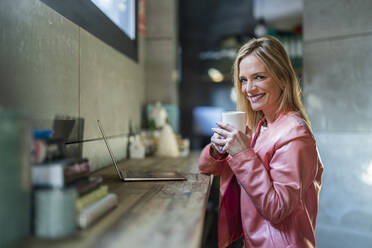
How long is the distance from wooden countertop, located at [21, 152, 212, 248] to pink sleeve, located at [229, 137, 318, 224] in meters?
0.17

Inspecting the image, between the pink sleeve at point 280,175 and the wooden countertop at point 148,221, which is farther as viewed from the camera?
the pink sleeve at point 280,175

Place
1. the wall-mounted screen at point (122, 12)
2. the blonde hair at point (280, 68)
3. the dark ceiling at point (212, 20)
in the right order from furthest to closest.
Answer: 1. the dark ceiling at point (212, 20)
2. the wall-mounted screen at point (122, 12)
3. the blonde hair at point (280, 68)

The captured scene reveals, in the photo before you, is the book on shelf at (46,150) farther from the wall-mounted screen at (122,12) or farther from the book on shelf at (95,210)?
the wall-mounted screen at (122,12)

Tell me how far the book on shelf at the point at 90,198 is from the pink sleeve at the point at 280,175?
456mm

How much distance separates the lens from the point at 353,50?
2.11 metres

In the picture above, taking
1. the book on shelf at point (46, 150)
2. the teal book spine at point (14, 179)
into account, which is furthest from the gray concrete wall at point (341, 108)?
the teal book spine at point (14, 179)

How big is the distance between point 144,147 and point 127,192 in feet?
3.80

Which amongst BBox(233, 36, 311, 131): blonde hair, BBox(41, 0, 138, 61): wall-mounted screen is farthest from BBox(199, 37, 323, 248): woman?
BBox(41, 0, 138, 61): wall-mounted screen

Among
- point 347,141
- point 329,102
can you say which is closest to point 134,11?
point 329,102

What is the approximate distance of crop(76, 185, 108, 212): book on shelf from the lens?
650 millimetres

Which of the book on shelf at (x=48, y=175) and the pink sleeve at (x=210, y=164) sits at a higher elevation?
the book on shelf at (x=48, y=175)

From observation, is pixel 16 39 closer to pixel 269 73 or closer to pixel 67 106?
pixel 67 106

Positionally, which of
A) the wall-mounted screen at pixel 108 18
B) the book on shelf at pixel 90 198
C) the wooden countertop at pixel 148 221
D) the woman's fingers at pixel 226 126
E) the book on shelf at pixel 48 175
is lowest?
the wooden countertop at pixel 148 221

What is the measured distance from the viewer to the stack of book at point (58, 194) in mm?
582
